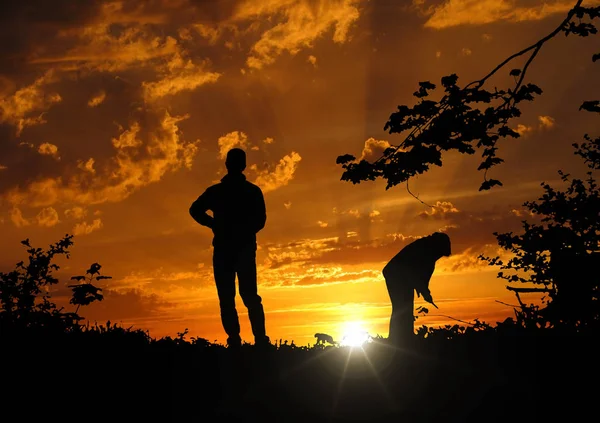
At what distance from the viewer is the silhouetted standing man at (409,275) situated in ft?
40.7

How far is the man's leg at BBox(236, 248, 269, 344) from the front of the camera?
12125 mm

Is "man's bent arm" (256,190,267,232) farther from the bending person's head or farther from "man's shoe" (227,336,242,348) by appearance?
the bending person's head

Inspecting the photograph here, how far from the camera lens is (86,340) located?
479 inches

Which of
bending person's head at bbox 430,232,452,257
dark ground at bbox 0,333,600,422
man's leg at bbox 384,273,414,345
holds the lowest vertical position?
dark ground at bbox 0,333,600,422

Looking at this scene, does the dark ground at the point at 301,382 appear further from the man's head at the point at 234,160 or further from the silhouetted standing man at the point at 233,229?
the man's head at the point at 234,160

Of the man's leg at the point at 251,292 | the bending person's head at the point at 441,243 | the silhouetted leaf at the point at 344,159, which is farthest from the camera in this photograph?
the silhouetted leaf at the point at 344,159

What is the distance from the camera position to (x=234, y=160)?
12023mm

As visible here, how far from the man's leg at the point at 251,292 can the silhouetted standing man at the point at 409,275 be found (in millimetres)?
2449

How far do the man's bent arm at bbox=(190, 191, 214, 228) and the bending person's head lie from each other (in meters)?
3.95

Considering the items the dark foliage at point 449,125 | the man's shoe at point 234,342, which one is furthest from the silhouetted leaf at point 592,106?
the man's shoe at point 234,342

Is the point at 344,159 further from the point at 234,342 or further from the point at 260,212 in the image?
the point at 234,342

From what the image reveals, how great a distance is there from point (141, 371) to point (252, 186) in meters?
3.73

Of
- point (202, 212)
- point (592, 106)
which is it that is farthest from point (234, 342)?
point (592, 106)

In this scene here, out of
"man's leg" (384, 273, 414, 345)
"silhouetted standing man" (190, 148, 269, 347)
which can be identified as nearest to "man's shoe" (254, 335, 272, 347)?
"silhouetted standing man" (190, 148, 269, 347)
